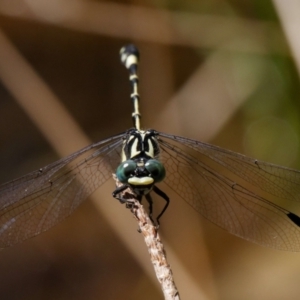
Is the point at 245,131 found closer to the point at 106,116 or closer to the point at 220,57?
the point at 220,57

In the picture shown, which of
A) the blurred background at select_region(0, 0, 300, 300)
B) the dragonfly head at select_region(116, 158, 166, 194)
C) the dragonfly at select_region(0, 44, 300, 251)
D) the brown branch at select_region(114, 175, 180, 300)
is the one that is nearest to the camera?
the brown branch at select_region(114, 175, 180, 300)

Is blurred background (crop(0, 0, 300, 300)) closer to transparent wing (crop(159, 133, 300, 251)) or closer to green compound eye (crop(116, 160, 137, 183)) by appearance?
transparent wing (crop(159, 133, 300, 251))

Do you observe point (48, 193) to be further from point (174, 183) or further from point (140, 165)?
point (174, 183)

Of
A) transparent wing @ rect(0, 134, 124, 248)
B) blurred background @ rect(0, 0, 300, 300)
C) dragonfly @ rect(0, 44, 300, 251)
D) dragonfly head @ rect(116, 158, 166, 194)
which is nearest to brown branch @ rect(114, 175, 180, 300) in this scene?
dragonfly head @ rect(116, 158, 166, 194)

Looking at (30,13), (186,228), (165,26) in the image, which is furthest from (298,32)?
(30,13)

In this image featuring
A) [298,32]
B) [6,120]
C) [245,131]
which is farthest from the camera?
[6,120]

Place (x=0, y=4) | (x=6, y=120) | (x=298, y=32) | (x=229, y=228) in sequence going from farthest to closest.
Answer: (x=6, y=120)
(x=0, y=4)
(x=298, y=32)
(x=229, y=228)

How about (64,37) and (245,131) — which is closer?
(245,131)

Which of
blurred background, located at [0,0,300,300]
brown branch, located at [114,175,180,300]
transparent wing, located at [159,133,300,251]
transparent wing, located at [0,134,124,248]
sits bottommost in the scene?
brown branch, located at [114,175,180,300]
